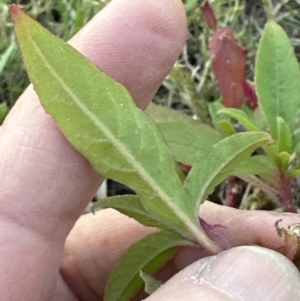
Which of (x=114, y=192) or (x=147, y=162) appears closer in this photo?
(x=147, y=162)

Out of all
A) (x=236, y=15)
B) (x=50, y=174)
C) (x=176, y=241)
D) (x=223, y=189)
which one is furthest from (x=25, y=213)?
(x=236, y=15)

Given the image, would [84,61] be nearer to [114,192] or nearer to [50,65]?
[50,65]

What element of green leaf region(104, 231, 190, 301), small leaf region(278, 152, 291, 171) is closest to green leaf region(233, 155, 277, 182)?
small leaf region(278, 152, 291, 171)

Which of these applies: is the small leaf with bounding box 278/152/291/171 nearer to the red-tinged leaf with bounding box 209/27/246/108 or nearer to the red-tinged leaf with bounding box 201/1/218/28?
the red-tinged leaf with bounding box 209/27/246/108

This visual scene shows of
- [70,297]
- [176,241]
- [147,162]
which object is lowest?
[70,297]

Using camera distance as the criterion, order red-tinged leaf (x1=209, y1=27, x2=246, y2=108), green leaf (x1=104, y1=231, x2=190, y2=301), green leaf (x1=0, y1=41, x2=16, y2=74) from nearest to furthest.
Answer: green leaf (x1=104, y1=231, x2=190, y2=301)
red-tinged leaf (x1=209, y1=27, x2=246, y2=108)
green leaf (x1=0, y1=41, x2=16, y2=74)

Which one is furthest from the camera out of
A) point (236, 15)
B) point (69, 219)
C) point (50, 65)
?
point (236, 15)

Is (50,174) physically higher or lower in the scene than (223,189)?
higher
